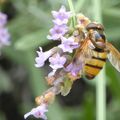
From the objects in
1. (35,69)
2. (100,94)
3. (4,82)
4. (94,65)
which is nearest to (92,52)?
(94,65)

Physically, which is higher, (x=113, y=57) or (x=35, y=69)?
(x=35, y=69)

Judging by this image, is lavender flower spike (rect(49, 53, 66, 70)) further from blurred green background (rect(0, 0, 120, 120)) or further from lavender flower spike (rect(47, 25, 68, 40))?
blurred green background (rect(0, 0, 120, 120))

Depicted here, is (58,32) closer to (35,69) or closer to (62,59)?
(62,59)

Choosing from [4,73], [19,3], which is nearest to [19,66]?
[4,73]

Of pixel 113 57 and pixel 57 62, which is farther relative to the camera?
pixel 113 57

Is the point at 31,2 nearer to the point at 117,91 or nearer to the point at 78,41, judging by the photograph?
the point at 117,91

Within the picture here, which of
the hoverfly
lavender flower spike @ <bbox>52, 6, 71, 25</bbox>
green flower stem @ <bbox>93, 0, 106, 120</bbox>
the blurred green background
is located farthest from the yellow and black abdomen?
the blurred green background
